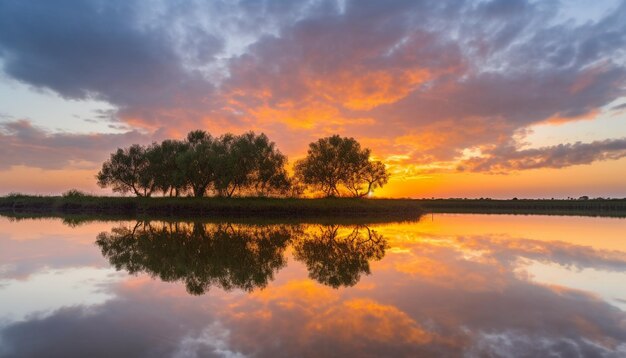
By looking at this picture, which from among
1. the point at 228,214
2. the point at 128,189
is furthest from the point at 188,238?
the point at 128,189

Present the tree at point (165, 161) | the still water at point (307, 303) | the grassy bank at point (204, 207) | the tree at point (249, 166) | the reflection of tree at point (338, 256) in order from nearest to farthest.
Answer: the still water at point (307, 303), the reflection of tree at point (338, 256), the grassy bank at point (204, 207), the tree at point (249, 166), the tree at point (165, 161)

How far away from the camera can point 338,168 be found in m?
79.8

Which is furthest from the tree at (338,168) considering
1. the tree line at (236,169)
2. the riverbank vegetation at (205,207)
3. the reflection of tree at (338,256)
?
the reflection of tree at (338,256)

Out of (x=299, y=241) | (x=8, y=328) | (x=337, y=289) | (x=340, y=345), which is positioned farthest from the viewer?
(x=299, y=241)

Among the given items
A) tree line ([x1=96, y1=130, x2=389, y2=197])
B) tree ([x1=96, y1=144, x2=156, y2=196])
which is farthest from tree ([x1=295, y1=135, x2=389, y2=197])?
tree ([x1=96, y1=144, x2=156, y2=196])

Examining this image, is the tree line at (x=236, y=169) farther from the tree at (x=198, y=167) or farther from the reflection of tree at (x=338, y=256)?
the reflection of tree at (x=338, y=256)

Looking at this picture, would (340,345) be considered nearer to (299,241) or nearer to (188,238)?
(299,241)

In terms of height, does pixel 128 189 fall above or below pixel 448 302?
above

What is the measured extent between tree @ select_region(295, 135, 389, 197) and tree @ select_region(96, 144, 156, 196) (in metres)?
29.0

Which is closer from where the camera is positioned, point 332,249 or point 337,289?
point 337,289

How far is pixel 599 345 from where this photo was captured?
7719mm

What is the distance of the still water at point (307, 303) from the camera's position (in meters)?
7.55

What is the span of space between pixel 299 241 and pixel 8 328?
17.8m

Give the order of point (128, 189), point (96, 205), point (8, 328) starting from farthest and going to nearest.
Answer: point (128, 189), point (96, 205), point (8, 328)
